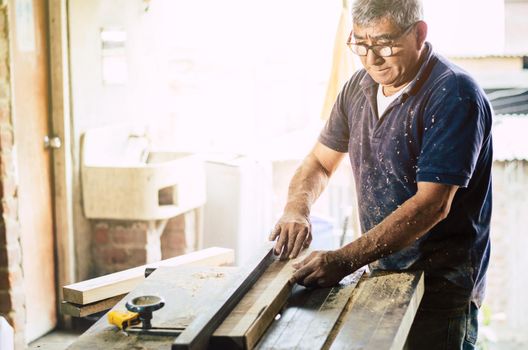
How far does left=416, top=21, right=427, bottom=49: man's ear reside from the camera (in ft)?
9.63

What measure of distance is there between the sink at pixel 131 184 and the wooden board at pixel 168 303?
2.36 meters

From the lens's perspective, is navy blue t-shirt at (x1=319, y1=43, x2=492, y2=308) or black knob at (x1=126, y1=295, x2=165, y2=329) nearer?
black knob at (x1=126, y1=295, x2=165, y2=329)

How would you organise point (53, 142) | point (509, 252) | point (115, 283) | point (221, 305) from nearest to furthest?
point (221, 305) → point (115, 283) → point (53, 142) → point (509, 252)

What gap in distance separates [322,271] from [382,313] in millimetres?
341

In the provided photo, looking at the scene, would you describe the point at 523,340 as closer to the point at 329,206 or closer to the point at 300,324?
the point at 329,206

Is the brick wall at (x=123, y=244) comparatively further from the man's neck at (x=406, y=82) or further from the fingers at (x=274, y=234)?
the man's neck at (x=406, y=82)

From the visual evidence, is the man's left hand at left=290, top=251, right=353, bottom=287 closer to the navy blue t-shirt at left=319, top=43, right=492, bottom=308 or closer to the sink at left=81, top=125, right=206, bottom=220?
the navy blue t-shirt at left=319, top=43, right=492, bottom=308

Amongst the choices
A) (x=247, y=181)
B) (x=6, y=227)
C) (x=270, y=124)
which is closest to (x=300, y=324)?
(x=6, y=227)

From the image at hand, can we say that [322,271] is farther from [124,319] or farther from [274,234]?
[124,319]

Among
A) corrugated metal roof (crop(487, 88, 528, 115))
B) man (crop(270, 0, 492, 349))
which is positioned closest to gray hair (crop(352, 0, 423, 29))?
man (crop(270, 0, 492, 349))

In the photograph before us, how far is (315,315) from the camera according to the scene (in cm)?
255

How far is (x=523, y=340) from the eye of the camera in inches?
246

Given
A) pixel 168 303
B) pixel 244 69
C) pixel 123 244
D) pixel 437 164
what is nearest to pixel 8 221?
pixel 123 244

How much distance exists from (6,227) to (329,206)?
4.23 meters
